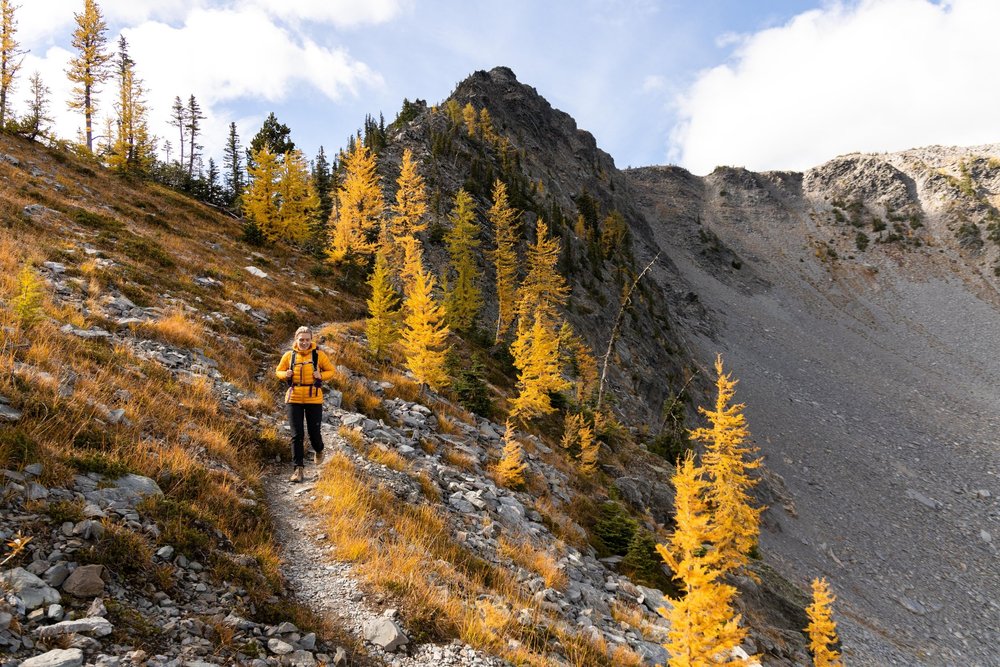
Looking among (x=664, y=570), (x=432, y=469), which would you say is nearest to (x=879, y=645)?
(x=664, y=570)

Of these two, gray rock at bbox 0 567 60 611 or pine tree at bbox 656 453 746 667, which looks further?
pine tree at bbox 656 453 746 667

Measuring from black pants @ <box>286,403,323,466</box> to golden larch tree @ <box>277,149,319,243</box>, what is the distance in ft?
100

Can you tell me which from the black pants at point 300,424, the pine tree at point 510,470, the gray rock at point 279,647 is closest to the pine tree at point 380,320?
the pine tree at point 510,470

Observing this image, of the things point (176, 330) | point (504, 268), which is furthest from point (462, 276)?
point (176, 330)

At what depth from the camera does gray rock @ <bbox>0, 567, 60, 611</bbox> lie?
3.76 m

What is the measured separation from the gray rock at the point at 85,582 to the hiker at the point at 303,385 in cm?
446

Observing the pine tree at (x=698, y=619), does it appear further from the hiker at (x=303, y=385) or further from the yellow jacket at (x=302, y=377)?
the yellow jacket at (x=302, y=377)

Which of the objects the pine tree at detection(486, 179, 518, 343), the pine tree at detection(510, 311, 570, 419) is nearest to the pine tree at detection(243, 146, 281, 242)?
the pine tree at detection(486, 179, 518, 343)

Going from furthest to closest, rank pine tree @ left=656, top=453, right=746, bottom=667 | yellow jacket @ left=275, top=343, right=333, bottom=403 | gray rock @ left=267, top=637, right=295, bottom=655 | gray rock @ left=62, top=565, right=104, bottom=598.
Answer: yellow jacket @ left=275, top=343, right=333, bottom=403, pine tree @ left=656, top=453, right=746, bottom=667, gray rock @ left=267, top=637, right=295, bottom=655, gray rock @ left=62, top=565, right=104, bottom=598

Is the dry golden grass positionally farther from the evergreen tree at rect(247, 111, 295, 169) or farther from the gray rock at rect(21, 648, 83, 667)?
the evergreen tree at rect(247, 111, 295, 169)

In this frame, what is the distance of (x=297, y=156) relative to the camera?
35406 mm

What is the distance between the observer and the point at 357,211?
35312 millimetres

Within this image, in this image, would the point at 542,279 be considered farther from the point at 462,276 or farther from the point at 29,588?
the point at 29,588

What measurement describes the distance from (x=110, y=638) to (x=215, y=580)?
132 centimetres
